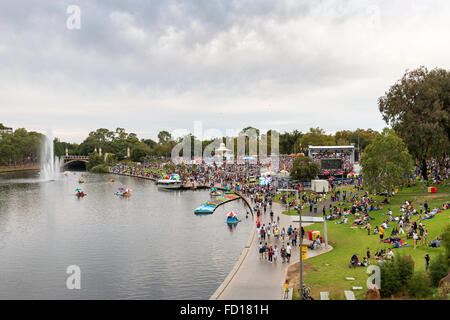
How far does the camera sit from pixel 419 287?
66.2ft

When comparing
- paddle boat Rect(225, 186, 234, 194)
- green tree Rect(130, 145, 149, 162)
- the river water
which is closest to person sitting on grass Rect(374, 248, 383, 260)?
the river water

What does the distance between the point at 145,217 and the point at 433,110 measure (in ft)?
149

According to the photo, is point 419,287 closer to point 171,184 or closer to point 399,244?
point 399,244

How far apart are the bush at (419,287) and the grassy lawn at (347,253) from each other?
177 cm

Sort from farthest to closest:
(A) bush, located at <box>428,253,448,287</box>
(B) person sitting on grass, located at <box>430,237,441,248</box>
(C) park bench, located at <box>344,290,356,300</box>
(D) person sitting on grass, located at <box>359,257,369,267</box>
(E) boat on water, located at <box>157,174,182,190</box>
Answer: (E) boat on water, located at <box>157,174,182,190</box>
(B) person sitting on grass, located at <box>430,237,441,248</box>
(D) person sitting on grass, located at <box>359,257,369,267</box>
(A) bush, located at <box>428,253,448,287</box>
(C) park bench, located at <box>344,290,356,300</box>

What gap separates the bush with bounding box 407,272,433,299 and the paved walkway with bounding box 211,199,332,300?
7.06 m

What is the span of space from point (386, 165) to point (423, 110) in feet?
49.6

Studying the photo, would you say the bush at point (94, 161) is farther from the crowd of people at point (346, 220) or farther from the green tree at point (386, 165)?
the green tree at point (386, 165)

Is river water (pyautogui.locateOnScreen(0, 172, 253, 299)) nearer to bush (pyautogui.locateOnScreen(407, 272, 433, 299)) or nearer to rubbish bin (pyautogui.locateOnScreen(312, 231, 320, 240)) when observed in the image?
rubbish bin (pyautogui.locateOnScreen(312, 231, 320, 240))

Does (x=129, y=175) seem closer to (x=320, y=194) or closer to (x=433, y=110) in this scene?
(x=320, y=194)

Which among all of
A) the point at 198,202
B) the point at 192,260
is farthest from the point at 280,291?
the point at 198,202

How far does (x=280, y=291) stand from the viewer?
22.3 meters

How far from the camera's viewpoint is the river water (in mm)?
26797

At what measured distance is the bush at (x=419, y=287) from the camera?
66.1ft
